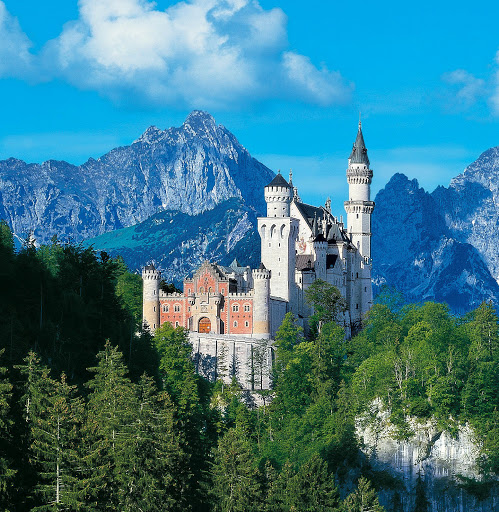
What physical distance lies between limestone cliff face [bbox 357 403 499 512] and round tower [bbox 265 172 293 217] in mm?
30709

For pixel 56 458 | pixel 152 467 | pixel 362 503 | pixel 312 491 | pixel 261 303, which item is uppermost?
pixel 261 303

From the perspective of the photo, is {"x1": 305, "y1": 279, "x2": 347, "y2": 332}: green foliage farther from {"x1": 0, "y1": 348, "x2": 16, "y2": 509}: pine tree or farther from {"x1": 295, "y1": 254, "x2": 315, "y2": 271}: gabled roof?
{"x1": 0, "y1": 348, "x2": 16, "y2": 509}: pine tree

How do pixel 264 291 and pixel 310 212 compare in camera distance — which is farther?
pixel 310 212

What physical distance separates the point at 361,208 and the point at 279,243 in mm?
21908

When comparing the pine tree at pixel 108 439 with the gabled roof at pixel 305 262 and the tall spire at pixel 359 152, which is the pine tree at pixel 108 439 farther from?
the tall spire at pixel 359 152

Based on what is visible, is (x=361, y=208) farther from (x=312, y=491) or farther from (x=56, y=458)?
(x=56, y=458)

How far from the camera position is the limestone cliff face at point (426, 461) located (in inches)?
4259

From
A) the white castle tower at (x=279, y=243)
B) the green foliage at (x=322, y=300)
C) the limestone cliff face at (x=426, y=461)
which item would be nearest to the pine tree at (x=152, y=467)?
the limestone cliff face at (x=426, y=461)

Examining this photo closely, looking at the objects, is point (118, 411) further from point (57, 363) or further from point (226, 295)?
point (226, 295)

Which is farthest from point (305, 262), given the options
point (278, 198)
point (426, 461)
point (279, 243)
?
point (426, 461)

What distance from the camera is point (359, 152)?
506ft

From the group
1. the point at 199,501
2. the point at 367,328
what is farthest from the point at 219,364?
the point at 199,501

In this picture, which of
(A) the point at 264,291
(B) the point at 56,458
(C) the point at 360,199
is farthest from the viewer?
(C) the point at 360,199

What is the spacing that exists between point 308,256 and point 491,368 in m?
32.9
